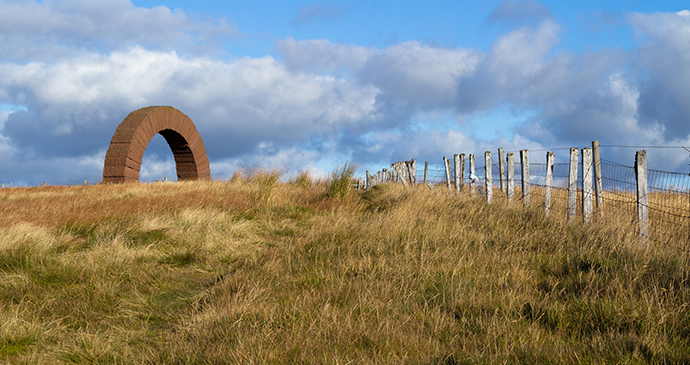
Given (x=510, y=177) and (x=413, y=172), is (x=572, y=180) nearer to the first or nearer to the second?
(x=510, y=177)

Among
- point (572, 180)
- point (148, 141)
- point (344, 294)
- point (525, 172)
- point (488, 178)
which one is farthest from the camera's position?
point (148, 141)

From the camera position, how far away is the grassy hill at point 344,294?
9.08ft

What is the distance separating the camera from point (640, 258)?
14.9ft

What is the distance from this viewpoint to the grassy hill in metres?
2.77

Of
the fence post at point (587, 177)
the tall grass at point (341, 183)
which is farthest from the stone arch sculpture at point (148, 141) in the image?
the fence post at point (587, 177)

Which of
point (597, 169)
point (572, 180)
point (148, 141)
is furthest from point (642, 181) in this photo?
point (148, 141)

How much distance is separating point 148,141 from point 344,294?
1506 centimetres

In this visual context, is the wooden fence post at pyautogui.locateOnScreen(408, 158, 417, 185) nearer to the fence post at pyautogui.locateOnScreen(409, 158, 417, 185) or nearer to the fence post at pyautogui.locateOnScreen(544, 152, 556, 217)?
the fence post at pyautogui.locateOnScreen(409, 158, 417, 185)

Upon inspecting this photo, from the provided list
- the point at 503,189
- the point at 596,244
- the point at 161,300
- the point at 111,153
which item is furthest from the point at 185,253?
the point at 111,153

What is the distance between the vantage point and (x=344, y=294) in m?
3.68

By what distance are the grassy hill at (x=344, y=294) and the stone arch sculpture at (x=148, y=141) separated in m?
9.08

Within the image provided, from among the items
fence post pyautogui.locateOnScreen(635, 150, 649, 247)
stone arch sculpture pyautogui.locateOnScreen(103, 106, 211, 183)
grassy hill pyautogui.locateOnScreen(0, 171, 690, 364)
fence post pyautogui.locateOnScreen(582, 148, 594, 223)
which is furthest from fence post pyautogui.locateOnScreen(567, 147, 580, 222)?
stone arch sculpture pyautogui.locateOnScreen(103, 106, 211, 183)

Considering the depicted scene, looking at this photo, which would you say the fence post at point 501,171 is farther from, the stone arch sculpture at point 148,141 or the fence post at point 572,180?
the stone arch sculpture at point 148,141

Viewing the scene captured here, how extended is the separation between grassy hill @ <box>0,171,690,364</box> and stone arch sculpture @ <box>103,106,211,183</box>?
29.8 ft
